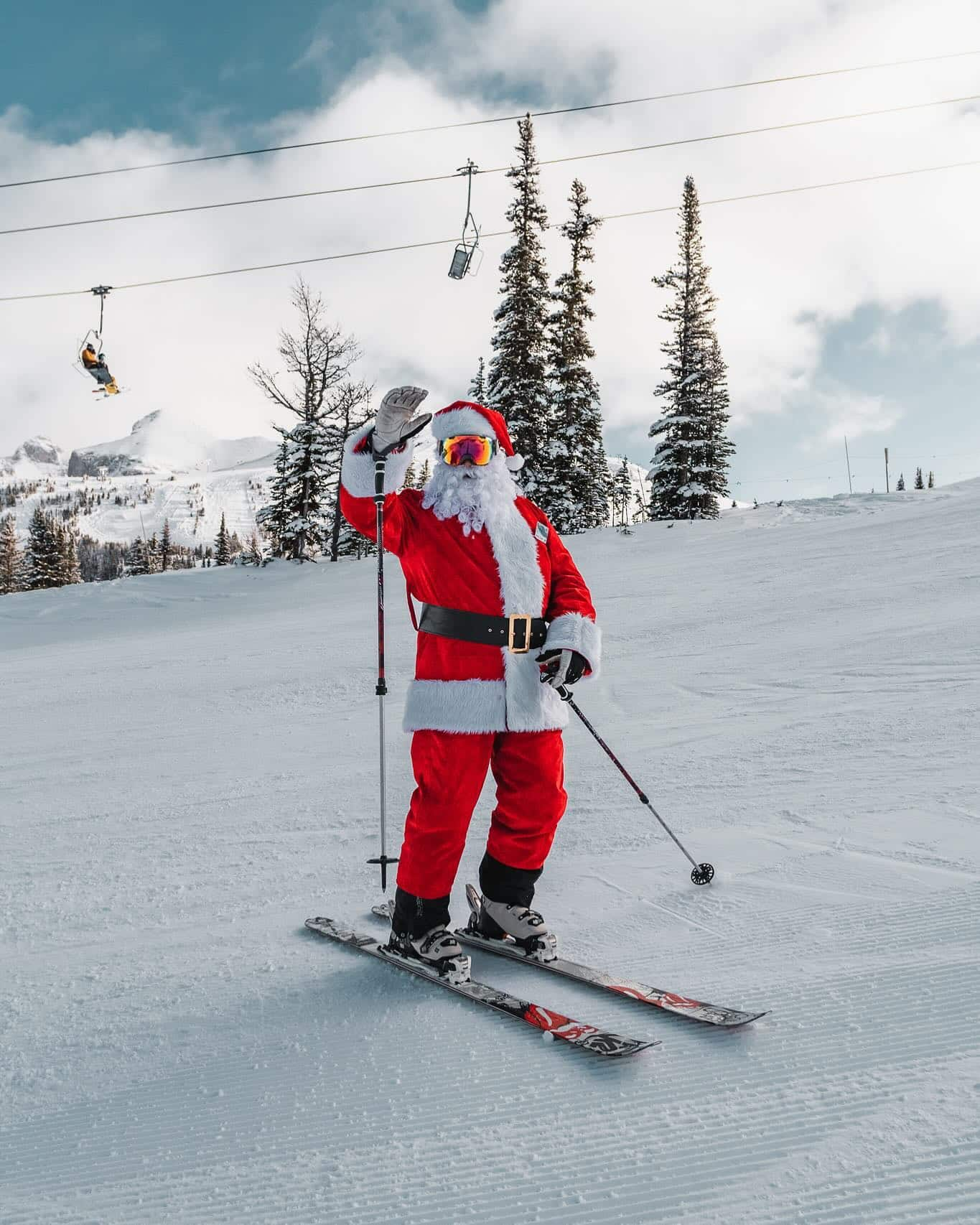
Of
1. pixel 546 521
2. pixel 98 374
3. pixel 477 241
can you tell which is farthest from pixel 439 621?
pixel 98 374

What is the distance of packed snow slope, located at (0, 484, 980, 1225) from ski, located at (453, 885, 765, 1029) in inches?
1.6

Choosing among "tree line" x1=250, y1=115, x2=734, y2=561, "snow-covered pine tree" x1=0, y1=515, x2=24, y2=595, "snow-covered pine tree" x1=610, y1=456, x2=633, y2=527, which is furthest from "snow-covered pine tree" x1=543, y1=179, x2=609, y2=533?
"snow-covered pine tree" x1=0, y1=515, x2=24, y2=595

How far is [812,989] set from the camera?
97.3 inches

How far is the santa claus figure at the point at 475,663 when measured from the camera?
9.50ft

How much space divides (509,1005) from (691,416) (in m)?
29.7

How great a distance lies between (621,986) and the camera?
8.37 feet

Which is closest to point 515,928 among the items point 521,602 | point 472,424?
point 521,602

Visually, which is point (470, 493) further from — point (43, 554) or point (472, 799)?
point (43, 554)

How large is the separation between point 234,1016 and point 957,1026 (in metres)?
1.97

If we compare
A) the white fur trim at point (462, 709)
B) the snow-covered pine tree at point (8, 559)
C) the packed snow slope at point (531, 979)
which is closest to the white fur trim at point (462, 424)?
the white fur trim at point (462, 709)

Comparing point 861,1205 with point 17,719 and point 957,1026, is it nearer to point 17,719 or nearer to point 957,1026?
point 957,1026

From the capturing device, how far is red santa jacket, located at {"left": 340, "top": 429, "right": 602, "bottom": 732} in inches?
116

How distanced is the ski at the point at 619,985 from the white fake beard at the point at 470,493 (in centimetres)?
139

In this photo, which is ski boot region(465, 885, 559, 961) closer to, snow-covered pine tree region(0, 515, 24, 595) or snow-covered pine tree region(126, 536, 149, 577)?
snow-covered pine tree region(0, 515, 24, 595)
